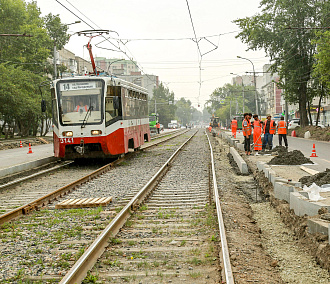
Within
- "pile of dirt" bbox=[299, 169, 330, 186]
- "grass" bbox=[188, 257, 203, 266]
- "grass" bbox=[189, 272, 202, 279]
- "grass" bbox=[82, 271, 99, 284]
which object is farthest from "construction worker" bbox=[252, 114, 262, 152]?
"grass" bbox=[82, 271, 99, 284]

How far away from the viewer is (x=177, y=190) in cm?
1173

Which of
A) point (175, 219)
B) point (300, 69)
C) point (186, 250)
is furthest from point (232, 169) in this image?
point (300, 69)

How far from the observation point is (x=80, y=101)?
1736cm

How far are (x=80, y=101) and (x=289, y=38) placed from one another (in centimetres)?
3281

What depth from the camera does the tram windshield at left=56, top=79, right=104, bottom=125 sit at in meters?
17.2

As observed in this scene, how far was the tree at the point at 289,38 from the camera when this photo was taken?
4538 cm

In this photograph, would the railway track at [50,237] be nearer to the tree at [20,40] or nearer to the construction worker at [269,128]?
the construction worker at [269,128]

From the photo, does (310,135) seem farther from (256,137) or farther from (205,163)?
(205,163)

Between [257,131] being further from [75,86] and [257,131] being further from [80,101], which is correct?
[75,86]

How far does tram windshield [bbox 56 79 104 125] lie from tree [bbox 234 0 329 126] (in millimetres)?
31595

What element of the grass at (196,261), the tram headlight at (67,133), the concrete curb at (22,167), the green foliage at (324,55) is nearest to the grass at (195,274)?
the grass at (196,261)

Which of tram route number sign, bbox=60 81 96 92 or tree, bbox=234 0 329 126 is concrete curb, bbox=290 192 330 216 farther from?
tree, bbox=234 0 329 126

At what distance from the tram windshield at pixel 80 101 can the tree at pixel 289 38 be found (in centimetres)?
3159

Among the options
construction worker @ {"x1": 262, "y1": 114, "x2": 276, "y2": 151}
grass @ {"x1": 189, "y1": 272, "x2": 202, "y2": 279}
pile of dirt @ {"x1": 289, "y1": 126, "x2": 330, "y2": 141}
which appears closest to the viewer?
grass @ {"x1": 189, "y1": 272, "x2": 202, "y2": 279}
